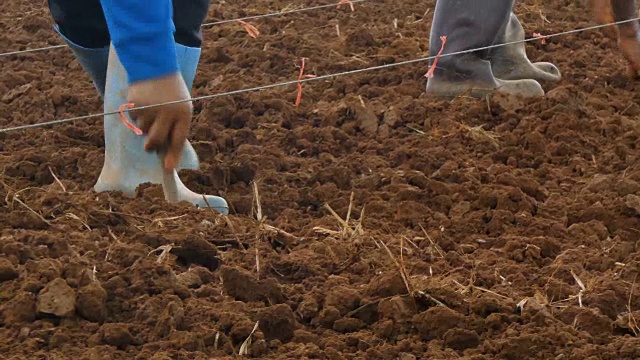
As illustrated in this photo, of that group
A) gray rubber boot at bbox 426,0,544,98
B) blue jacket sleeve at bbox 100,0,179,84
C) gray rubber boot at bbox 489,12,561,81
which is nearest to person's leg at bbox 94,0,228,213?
blue jacket sleeve at bbox 100,0,179,84

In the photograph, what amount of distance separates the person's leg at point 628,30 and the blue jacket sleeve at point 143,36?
173 cm

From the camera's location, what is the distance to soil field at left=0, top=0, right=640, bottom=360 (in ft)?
7.84

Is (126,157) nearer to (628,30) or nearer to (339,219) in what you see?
(339,219)

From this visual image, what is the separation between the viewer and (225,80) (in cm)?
412

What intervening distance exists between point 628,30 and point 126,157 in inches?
65.0

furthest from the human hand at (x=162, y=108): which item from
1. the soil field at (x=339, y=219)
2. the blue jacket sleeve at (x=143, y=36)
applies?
the soil field at (x=339, y=219)

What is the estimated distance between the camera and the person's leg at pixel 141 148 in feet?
10.1

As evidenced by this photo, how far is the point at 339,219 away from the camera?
2.98 metres

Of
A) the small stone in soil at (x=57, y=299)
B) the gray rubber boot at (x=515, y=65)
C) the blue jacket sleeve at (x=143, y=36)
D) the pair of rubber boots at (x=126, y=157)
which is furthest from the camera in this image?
the gray rubber boot at (x=515, y=65)

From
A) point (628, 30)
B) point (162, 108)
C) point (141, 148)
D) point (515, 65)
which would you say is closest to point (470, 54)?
point (515, 65)

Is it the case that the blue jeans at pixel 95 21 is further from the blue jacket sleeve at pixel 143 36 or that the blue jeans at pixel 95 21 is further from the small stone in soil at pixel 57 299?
the small stone in soil at pixel 57 299

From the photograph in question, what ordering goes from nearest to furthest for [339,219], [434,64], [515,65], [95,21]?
[339,219] < [95,21] < [434,64] < [515,65]

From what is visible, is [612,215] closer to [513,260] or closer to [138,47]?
[513,260]

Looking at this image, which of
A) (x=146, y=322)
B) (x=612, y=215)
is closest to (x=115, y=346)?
(x=146, y=322)
